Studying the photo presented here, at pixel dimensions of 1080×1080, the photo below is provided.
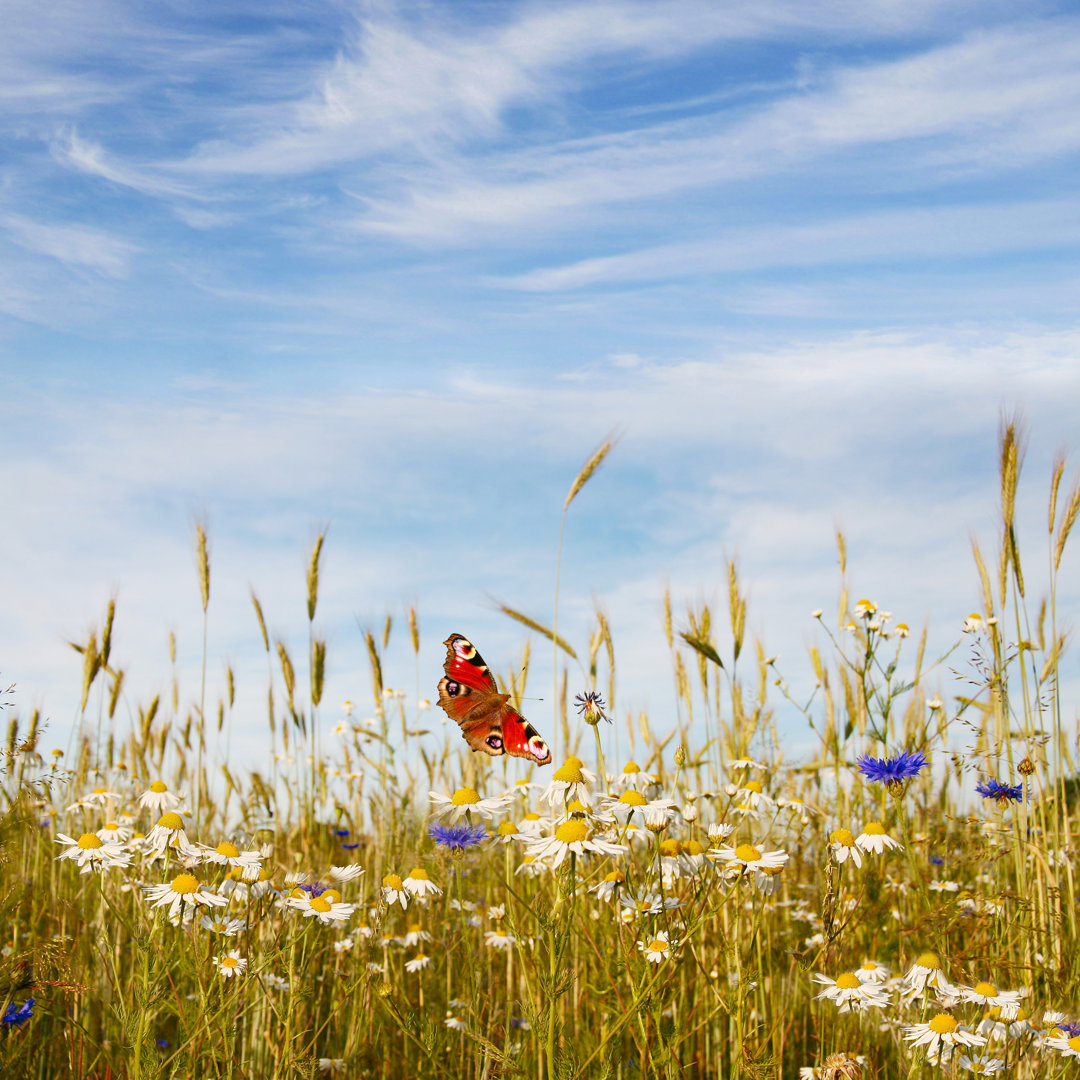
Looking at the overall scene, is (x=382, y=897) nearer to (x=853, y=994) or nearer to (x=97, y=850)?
(x=97, y=850)

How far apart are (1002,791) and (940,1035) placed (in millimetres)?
1689

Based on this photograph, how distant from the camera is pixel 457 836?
3457 mm

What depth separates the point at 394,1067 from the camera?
3943 mm

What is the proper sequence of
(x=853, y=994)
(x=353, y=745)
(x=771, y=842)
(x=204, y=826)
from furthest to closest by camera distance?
(x=353, y=745), (x=204, y=826), (x=771, y=842), (x=853, y=994)

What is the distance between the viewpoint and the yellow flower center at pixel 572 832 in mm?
2525

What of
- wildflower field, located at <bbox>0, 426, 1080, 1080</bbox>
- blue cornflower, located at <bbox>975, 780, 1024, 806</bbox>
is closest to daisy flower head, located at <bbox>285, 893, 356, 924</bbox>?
wildflower field, located at <bbox>0, 426, 1080, 1080</bbox>

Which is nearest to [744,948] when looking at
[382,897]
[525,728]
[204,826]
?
[525,728]

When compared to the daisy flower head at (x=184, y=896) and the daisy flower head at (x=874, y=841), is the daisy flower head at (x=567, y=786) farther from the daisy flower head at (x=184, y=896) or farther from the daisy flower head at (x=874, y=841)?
the daisy flower head at (x=874, y=841)

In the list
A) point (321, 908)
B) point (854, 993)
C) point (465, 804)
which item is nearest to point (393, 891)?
point (321, 908)

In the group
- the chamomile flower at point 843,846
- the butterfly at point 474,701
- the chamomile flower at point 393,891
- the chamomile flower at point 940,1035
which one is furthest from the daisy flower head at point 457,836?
the chamomile flower at point 940,1035

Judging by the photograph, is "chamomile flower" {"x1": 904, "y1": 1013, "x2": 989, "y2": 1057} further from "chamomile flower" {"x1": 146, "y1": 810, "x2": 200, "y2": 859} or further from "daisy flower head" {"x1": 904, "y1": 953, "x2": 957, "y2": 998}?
"chamomile flower" {"x1": 146, "y1": 810, "x2": 200, "y2": 859}

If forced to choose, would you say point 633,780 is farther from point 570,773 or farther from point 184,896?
point 184,896

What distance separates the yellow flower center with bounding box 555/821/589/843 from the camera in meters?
2.53

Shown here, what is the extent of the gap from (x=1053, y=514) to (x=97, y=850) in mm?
4173
